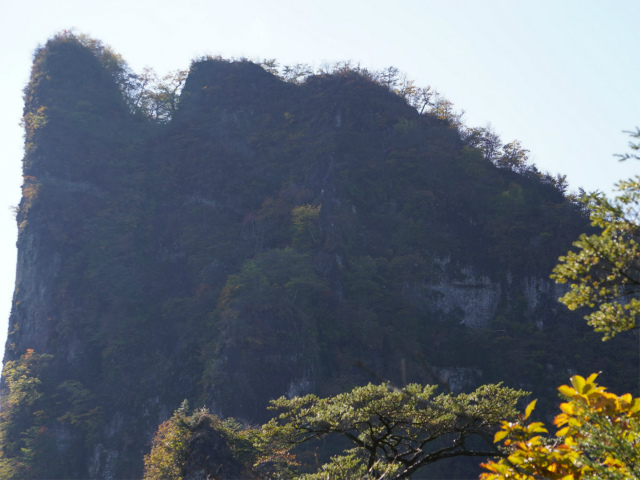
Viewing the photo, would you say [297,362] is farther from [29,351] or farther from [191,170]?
[191,170]

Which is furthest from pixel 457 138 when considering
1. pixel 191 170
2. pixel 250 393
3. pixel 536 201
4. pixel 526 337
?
pixel 250 393

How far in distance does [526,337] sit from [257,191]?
21220mm

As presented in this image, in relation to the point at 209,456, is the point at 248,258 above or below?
above

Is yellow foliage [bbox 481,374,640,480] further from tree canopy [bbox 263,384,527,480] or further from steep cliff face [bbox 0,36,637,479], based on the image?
steep cliff face [bbox 0,36,637,479]

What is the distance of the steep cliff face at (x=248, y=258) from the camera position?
30.9 metres

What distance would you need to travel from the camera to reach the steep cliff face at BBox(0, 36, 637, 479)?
101 ft

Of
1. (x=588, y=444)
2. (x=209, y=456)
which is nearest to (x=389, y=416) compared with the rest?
(x=588, y=444)

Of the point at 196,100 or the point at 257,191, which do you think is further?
the point at 196,100

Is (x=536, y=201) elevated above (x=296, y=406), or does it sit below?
above

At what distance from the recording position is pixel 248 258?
3775cm

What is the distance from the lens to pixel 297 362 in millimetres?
30812

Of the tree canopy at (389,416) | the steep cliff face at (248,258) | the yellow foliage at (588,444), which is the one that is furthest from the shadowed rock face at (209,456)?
the yellow foliage at (588,444)

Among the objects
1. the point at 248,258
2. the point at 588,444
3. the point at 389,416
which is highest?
the point at 248,258

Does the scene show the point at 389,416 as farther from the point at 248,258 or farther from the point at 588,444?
the point at 248,258
